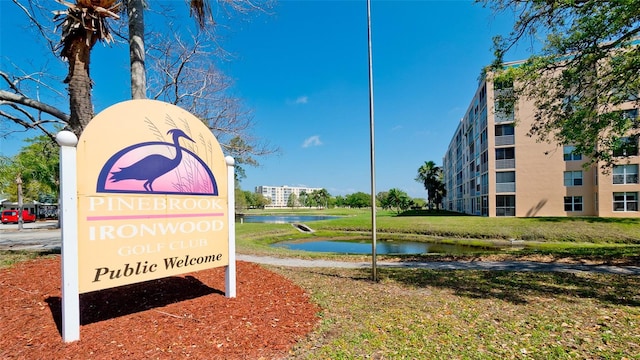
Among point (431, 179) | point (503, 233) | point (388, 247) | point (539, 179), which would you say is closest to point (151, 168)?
point (388, 247)

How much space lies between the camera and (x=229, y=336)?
12.7 ft

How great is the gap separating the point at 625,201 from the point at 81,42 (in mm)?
40708

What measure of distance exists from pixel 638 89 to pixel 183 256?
1565 centimetres

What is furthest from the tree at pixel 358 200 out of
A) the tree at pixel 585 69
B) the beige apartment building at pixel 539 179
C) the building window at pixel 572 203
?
the tree at pixel 585 69

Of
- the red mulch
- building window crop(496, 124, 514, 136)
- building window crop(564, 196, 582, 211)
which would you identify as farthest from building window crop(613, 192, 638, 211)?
the red mulch

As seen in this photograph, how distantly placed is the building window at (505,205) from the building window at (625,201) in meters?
8.01

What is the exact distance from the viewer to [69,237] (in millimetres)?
3557

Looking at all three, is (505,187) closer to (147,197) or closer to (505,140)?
(505,140)

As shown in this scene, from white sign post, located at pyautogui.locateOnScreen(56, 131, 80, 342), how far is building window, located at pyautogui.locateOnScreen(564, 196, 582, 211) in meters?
38.5

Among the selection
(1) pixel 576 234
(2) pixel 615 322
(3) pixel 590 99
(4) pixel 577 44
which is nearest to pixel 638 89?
(3) pixel 590 99

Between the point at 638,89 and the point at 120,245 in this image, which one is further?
the point at 638,89

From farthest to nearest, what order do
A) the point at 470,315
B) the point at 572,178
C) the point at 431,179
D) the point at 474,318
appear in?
1. the point at 431,179
2. the point at 572,178
3. the point at 470,315
4. the point at 474,318

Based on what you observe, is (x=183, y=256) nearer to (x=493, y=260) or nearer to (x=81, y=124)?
(x=81, y=124)

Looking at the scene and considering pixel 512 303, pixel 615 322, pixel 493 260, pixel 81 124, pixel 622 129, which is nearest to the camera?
pixel 615 322
